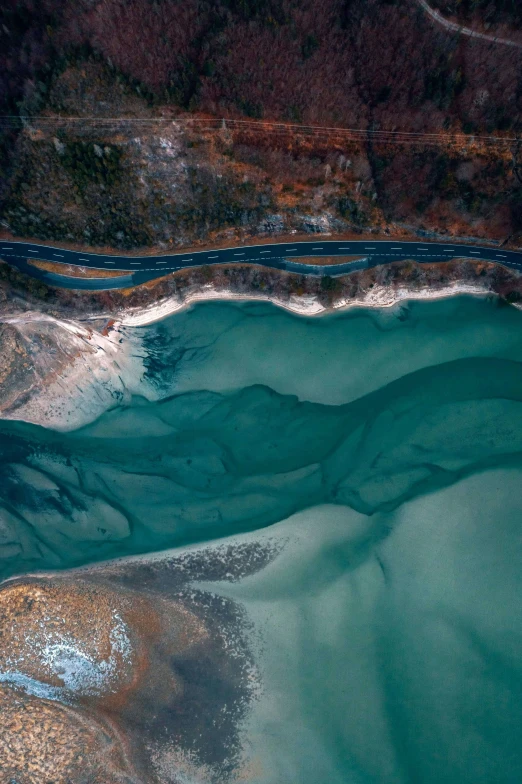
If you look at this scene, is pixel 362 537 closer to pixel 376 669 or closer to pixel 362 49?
pixel 376 669

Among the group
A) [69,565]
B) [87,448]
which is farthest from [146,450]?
[69,565]

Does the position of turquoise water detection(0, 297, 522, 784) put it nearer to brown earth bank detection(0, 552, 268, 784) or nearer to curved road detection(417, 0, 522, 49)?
brown earth bank detection(0, 552, 268, 784)

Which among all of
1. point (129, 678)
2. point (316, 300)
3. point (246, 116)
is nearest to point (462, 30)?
point (246, 116)

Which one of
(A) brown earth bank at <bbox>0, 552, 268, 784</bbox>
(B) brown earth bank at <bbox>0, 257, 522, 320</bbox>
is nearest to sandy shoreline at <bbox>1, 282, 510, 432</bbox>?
(B) brown earth bank at <bbox>0, 257, 522, 320</bbox>

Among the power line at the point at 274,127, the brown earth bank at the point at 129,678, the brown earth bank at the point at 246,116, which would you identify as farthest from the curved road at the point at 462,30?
the brown earth bank at the point at 129,678

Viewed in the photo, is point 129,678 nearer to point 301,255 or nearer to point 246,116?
point 301,255

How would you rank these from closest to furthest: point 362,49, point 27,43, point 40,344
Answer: point 27,43 < point 362,49 < point 40,344

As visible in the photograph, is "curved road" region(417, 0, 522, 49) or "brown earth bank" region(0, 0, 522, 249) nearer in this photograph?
"brown earth bank" region(0, 0, 522, 249)
